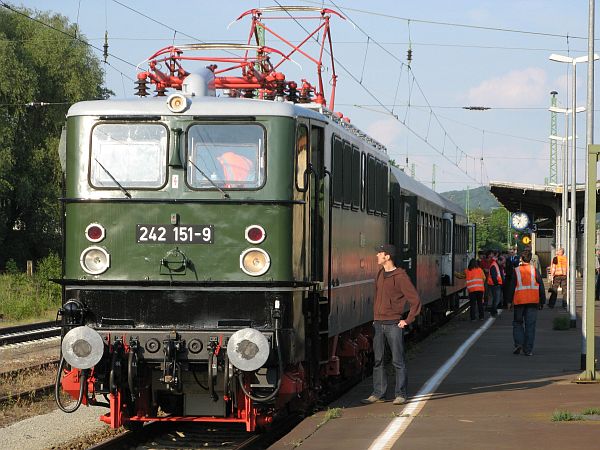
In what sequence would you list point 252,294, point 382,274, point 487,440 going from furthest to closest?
point 382,274 < point 252,294 < point 487,440

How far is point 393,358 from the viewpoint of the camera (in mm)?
13750

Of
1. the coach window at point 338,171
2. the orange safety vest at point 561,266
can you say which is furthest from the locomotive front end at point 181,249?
the orange safety vest at point 561,266

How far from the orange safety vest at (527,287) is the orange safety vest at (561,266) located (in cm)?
1925

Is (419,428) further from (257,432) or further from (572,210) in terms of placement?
(572,210)

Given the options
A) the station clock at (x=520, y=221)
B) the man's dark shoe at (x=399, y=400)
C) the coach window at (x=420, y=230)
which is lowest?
the man's dark shoe at (x=399, y=400)

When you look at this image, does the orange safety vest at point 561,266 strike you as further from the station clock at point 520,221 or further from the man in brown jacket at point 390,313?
the man in brown jacket at point 390,313

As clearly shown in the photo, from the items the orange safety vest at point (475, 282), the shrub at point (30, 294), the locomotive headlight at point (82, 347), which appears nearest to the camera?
the locomotive headlight at point (82, 347)

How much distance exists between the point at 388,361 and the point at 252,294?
874 centimetres

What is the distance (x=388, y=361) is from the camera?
64.8ft

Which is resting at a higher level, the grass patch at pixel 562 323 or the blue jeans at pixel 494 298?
the blue jeans at pixel 494 298

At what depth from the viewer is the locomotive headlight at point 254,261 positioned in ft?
37.6

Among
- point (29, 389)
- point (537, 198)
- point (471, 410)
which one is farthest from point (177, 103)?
point (537, 198)

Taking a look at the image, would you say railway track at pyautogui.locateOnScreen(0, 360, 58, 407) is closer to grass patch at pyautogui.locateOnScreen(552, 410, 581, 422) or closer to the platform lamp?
grass patch at pyautogui.locateOnScreen(552, 410, 581, 422)

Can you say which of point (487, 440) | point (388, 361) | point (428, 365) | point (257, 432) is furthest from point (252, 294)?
point (388, 361)
